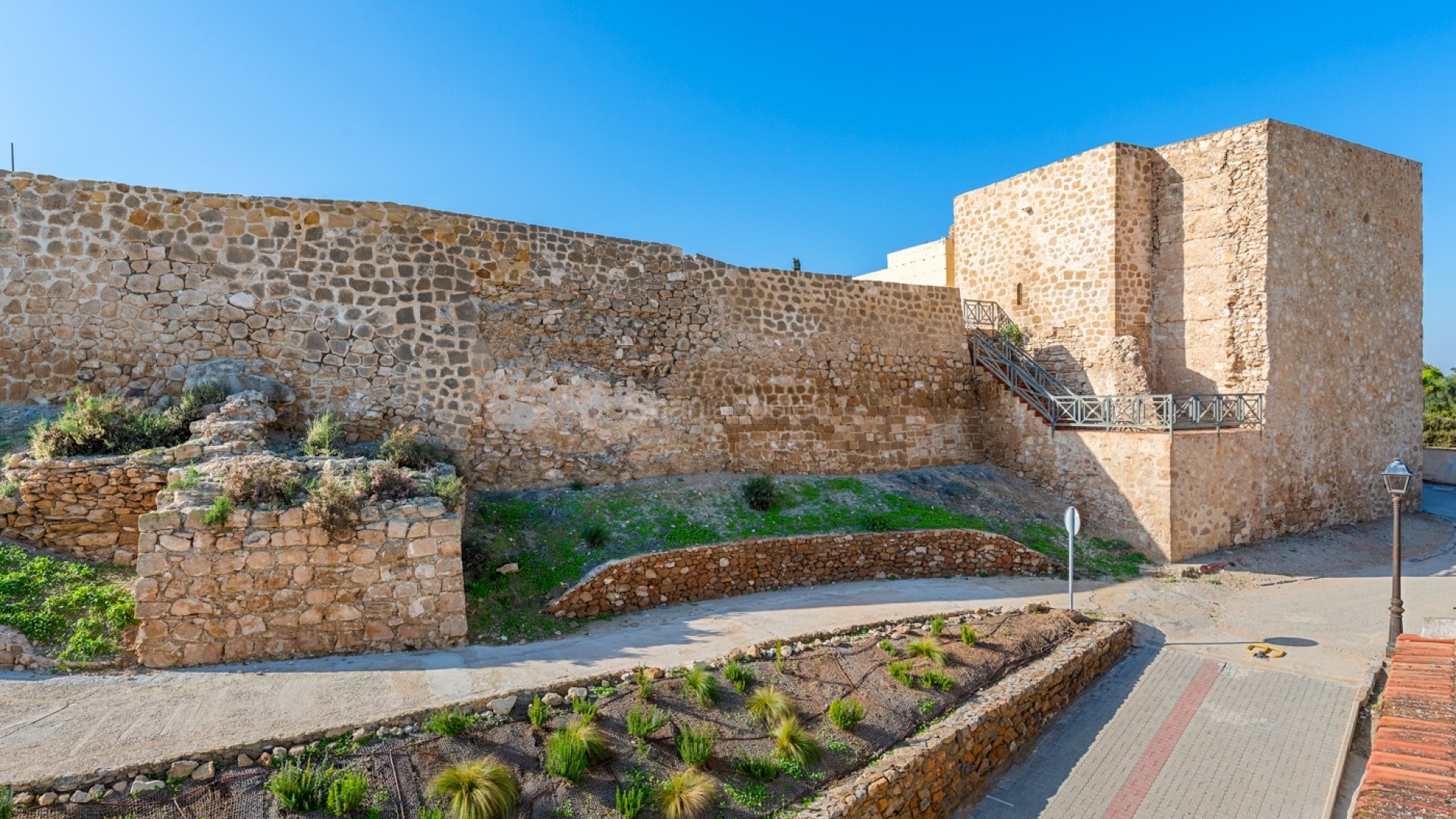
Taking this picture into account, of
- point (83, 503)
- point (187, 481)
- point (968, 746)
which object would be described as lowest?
point (968, 746)

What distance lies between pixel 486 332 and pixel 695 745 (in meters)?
7.84

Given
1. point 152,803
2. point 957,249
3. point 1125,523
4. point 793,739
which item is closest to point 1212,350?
point 1125,523

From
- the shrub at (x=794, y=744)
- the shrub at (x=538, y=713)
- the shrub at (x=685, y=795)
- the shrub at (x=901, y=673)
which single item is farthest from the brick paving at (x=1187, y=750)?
the shrub at (x=538, y=713)

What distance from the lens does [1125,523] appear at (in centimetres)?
1359

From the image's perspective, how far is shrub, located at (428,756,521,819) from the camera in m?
5.00

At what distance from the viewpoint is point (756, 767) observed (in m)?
6.20

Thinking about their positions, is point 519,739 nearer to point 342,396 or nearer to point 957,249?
point 342,396

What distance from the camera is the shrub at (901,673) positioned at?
7.91 meters

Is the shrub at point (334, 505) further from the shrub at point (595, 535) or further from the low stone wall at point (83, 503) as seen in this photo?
the shrub at point (595, 535)

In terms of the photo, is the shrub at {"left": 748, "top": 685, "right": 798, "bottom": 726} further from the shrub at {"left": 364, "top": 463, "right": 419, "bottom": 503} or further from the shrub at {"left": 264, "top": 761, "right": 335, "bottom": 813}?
the shrub at {"left": 364, "top": 463, "right": 419, "bottom": 503}

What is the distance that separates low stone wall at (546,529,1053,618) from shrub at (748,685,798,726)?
332cm

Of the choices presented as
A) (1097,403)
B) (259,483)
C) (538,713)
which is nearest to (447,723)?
(538,713)

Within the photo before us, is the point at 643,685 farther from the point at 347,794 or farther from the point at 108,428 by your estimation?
the point at 108,428

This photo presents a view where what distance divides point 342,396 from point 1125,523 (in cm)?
1314
